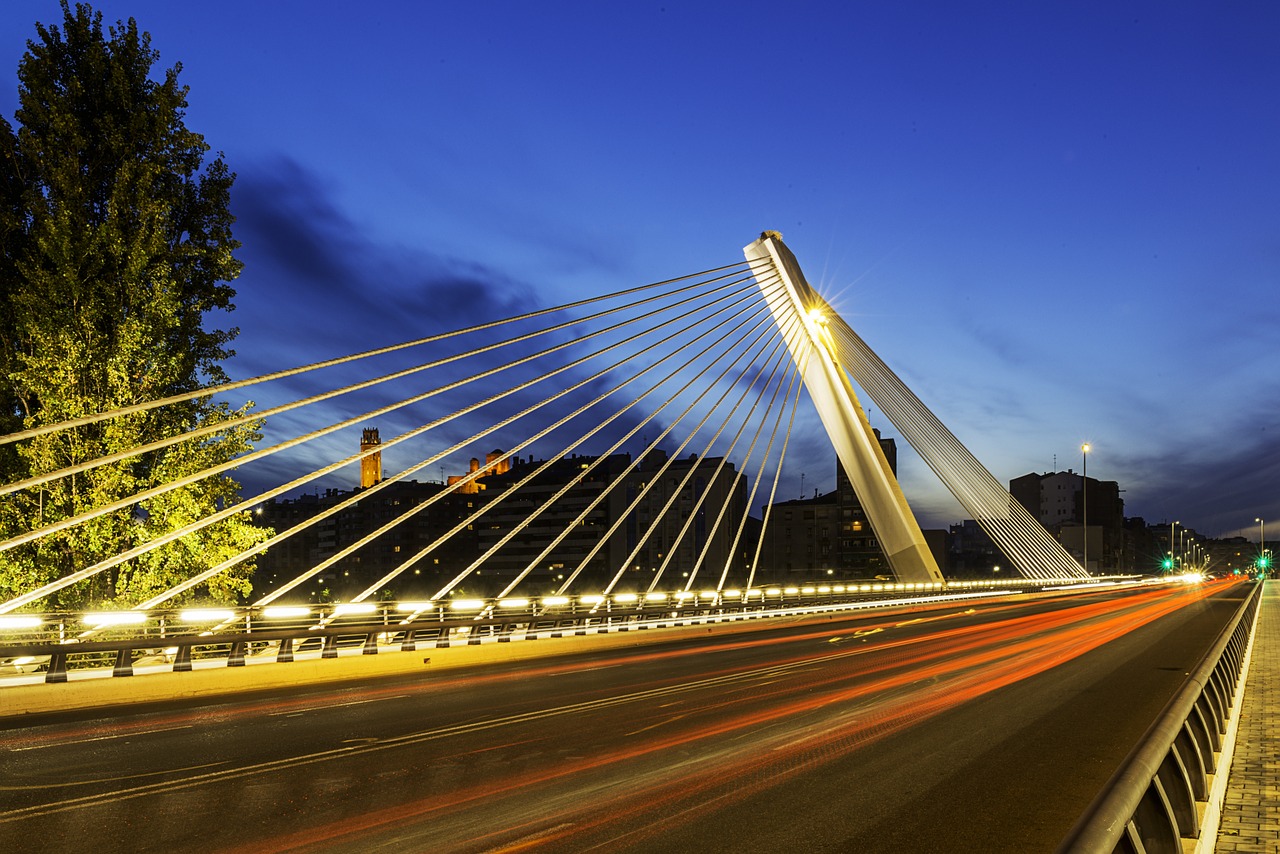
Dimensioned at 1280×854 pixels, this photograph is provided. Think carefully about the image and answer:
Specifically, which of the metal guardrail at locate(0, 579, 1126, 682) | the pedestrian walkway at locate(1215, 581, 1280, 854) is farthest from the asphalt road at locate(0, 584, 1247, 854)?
the metal guardrail at locate(0, 579, 1126, 682)

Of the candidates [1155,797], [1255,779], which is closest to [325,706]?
[1255,779]

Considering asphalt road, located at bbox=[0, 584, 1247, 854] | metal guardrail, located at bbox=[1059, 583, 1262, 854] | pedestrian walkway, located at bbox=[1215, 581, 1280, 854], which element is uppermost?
metal guardrail, located at bbox=[1059, 583, 1262, 854]

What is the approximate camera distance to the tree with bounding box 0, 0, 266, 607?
76.2 ft

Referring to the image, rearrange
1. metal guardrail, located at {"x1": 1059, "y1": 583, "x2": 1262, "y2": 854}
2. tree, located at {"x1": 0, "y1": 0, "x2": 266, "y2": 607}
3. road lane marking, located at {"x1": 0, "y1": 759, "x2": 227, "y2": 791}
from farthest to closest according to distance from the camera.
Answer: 1. tree, located at {"x1": 0, "y1": 0, "x2": 266, "y2": 607}
2. road lane marking, located at {"x1": 0, "y1": 759, "x2": 227, "y2": 791}
3. metal guardrail, located at {"x1": 1059, "y1": 583, "x2": 1262, "y2": 854}

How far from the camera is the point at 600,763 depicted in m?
10.6

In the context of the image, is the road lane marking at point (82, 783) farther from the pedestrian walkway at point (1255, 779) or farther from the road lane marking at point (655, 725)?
the pedestrian walkway at point (1255, 779)

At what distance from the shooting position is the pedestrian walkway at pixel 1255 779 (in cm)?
742

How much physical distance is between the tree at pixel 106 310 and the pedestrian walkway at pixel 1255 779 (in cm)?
2090

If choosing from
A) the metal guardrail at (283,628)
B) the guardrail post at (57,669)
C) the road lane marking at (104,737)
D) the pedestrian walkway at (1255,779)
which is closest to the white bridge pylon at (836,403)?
the metal guardrail at (283,628)

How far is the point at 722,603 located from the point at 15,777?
1329 inches

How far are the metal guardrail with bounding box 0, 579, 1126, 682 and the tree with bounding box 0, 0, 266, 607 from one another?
2.04 meters

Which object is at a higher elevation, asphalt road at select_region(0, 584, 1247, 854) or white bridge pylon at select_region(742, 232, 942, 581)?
white bridge pylon at select_region(742, 232, 942, 581)

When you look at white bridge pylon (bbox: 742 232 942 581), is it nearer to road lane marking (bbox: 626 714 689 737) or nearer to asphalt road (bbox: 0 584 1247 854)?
asphalt road (bbox: 0 584 1247 854)

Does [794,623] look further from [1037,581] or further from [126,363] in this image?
[126,363]
